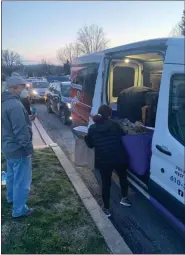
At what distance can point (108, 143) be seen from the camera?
12.2 feet

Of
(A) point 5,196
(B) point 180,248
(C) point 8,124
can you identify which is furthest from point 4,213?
(B) point 180,248

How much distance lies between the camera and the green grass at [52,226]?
3.22 m

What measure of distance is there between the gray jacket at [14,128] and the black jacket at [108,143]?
2.96ft

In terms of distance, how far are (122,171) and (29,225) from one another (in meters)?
1.51

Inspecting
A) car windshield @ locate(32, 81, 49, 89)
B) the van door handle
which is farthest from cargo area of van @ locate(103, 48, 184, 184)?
car windshield @ locate(32, 81, 49, 89)

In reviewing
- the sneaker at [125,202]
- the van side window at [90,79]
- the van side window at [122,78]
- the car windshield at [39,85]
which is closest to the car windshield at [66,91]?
the van side window at [90,79]

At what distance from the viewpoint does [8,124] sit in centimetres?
351

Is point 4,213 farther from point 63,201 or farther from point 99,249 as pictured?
point 99,249

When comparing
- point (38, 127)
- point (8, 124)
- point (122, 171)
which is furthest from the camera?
point (38, 127)

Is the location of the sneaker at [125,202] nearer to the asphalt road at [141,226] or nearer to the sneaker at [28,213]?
the asphalt road at [141,226]

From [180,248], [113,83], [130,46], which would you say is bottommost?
[180,248]

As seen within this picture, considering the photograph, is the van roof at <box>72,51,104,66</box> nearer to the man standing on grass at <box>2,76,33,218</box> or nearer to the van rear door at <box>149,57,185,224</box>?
the man standing on grass at <box>2,76,33,218</box>

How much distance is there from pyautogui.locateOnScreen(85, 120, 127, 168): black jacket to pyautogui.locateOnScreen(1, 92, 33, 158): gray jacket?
0.90 m

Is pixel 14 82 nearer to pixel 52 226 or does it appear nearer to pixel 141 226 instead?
pixel 52 226
